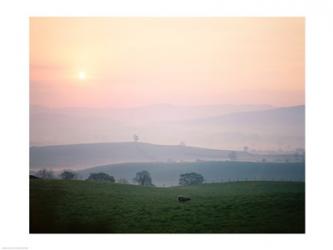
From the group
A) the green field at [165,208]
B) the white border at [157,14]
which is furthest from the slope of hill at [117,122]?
the green field at [165,208]

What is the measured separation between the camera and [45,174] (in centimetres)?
988

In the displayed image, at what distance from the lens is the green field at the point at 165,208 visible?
9766mm

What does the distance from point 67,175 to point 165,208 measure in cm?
146

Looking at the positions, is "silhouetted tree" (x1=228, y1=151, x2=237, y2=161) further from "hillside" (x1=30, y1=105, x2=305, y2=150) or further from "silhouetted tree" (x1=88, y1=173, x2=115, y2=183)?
"silhouetted tree" (x1=88, y1=173, x2=115, y2=183)

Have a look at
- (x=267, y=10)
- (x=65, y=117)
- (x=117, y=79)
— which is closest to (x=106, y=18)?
(x=117, y=79)

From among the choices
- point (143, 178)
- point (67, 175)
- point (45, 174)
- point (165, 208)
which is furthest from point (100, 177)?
point (165, 208)

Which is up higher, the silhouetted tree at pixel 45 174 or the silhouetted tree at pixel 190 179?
the silhouetted tree at pixel 45 174

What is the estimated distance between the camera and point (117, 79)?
9945 millimetres

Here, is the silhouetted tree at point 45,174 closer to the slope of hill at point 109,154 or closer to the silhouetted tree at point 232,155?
the slope of hill at point 109,154

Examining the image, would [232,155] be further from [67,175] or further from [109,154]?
[67,175]

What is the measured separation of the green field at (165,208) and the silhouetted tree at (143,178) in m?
0.09
